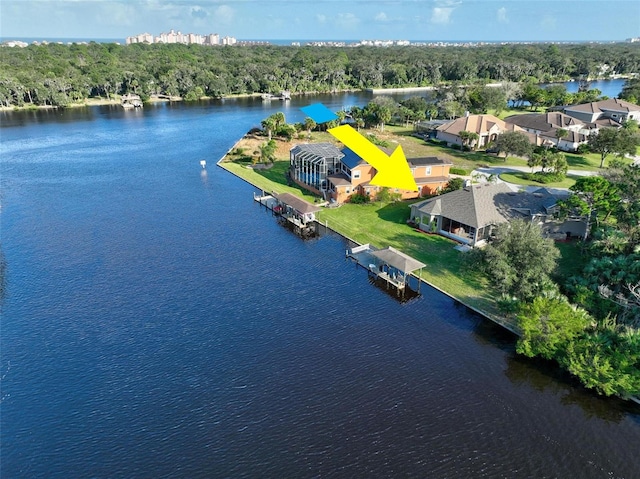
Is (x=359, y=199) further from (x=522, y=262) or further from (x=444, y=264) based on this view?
(x=522, y=262)

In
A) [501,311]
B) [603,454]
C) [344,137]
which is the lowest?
[603,454]

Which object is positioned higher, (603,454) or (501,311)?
(501,311)

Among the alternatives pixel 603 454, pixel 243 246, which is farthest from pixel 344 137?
pixel 603 454

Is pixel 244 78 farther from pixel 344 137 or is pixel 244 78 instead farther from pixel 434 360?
pixel 434 360

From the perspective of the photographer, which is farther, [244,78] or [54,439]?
[244,78]

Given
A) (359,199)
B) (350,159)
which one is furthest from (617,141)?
(359,199)

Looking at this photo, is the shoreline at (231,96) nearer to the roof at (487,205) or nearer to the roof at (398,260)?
the roof at (487,205)

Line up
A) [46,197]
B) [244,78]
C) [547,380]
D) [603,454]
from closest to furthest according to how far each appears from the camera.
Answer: [603,454] < [547,380] < [46,197] < [244,78]

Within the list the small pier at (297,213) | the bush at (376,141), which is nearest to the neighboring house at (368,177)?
the small pier at (297,213)
